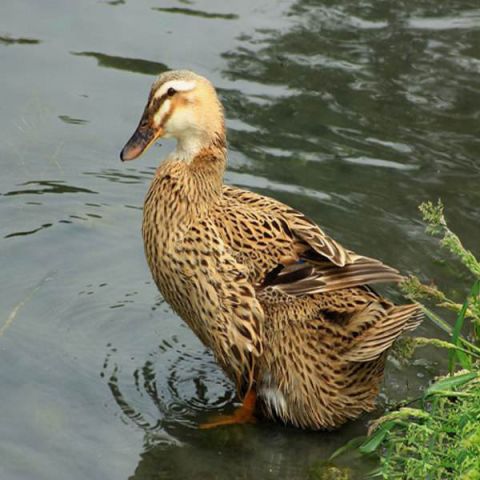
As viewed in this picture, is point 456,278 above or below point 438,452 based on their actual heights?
below

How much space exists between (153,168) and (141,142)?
1837 mm

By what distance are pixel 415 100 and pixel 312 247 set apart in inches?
126

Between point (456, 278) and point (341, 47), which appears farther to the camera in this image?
point (341, 47)

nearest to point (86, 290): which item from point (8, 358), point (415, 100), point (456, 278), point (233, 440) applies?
point (8, 358)

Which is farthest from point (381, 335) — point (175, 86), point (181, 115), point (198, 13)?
point (198, 13)

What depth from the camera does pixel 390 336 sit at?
20.1ft

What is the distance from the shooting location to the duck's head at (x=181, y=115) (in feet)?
20.9

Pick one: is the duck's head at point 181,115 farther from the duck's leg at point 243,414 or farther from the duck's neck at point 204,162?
the duck's leg at point 243,414

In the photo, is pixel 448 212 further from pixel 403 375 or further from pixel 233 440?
pixel 233 440

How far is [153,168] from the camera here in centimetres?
829

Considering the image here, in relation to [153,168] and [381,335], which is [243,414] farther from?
[153,168]


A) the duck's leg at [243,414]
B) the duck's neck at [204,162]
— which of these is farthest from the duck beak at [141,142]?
the duck's leg at [243,414]

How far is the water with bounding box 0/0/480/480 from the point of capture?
6.09 metres

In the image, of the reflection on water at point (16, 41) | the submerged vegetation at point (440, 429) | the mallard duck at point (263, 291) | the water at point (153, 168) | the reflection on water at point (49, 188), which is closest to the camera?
the submerged vegetation at point (440, 429)
